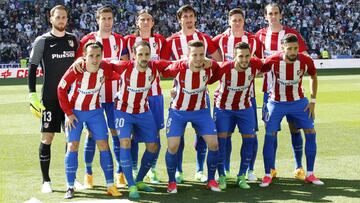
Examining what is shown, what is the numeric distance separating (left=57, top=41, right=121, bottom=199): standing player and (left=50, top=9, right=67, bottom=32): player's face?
0.54m

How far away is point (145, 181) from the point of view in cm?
737

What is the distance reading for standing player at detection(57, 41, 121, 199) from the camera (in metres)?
6.46

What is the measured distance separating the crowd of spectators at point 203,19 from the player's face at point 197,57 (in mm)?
25205

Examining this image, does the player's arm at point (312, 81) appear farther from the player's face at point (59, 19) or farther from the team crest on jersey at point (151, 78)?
the player's face at point (59, 19)

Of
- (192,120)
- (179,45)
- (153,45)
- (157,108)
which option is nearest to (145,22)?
(153,45)

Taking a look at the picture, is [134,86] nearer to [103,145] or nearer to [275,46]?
[103,145]

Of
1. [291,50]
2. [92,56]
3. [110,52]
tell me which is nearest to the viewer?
[92,56]

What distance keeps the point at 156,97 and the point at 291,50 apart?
1762 millimetres

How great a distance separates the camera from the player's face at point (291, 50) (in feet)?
22.5

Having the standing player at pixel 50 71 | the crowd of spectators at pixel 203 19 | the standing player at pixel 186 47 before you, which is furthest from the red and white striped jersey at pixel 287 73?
the crowd of spectators at pixel 203 19

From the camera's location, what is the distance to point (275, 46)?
769 centimetres

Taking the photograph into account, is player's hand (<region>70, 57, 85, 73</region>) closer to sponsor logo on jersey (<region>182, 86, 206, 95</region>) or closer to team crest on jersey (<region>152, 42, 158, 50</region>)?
sponsor logo on jersey (<region>182, 86, 206, 95</region>)

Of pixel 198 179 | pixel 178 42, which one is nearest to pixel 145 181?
pixel 198 179

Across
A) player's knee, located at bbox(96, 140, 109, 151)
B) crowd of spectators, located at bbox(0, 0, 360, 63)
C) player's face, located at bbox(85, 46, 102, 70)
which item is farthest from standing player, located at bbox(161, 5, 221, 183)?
crowd of spectators, located at bbox(0, 0, 360, 63)
